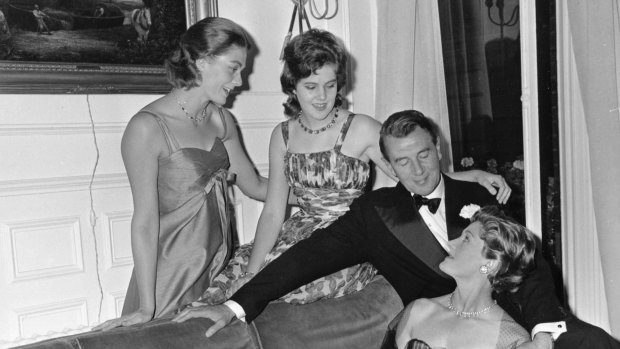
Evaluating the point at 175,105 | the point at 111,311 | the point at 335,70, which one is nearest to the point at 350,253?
the point at 335,70

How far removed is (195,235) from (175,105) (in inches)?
21.5

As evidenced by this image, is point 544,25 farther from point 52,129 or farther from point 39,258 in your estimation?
point 39,258

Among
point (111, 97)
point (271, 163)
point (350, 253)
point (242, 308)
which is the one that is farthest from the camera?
point (111, 97)

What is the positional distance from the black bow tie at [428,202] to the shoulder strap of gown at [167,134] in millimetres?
981

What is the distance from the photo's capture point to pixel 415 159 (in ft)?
8.04

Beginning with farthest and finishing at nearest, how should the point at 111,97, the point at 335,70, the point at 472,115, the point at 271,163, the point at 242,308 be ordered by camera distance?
the point at 472,115 → the point at 111,97 → the point at 271,163 → the point at 335,70 → the point at 242,308

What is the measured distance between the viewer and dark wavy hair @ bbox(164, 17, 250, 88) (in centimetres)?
281

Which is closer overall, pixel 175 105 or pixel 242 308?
pixel 242 308

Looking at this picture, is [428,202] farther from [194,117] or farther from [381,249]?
[194,117]

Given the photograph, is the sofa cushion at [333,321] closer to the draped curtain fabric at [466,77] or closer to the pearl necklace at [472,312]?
the pearl necklace at [472,312]

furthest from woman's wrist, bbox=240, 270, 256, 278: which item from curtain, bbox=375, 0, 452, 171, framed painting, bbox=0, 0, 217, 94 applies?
curtain, bbox=375, 0, 452, 171

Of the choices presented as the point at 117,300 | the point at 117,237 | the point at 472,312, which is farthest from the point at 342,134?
the point at 117,300

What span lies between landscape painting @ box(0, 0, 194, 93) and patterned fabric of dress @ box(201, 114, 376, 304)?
983 mm

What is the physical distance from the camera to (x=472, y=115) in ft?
12.4
